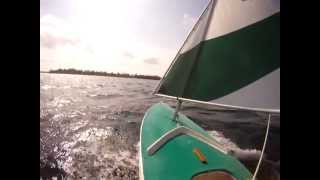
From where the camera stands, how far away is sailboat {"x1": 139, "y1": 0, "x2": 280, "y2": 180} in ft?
5.38

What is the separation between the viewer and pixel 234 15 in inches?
67.1

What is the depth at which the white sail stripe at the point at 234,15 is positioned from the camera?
1682 millimetres

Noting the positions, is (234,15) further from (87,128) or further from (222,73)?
(87,128)

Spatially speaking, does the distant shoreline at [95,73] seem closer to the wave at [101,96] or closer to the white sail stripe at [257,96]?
the wave at [101,96]

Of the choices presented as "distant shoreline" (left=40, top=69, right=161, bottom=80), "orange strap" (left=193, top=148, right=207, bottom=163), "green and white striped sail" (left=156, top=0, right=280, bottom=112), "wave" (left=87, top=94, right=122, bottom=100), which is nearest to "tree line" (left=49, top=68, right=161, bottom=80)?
"distant shoreline" (left=40, top=69, right=161, bottom=80)

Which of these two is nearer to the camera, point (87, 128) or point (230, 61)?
point (230, 61)

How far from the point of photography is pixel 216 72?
5.55 ft

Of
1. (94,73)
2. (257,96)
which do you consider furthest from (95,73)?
(257,96)

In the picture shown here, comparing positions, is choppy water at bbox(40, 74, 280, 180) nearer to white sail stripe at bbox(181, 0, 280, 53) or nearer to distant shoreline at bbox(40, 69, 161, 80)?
distant shoreline at bbox(40, 69, 161, 80)

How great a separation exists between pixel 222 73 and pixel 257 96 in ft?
0.67

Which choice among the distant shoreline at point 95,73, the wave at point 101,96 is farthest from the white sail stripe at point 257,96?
the wave at point 101,96

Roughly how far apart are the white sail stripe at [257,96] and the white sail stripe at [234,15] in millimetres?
297
